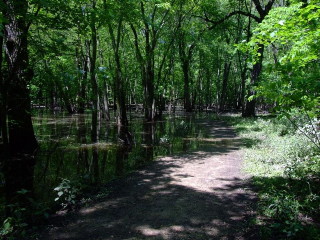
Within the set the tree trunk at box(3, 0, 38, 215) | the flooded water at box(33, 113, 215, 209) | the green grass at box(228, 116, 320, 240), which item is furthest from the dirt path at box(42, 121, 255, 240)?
the tree trunk at box(3, 0, 38, 215)

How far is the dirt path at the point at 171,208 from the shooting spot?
4.70 m

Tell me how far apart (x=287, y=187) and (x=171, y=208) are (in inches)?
117

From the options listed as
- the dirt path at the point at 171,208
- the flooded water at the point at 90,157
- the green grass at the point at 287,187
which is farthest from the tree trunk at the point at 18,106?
the green grass at the point at 287,187

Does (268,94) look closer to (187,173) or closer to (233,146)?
(187,173)

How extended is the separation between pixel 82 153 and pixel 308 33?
10.0 metres

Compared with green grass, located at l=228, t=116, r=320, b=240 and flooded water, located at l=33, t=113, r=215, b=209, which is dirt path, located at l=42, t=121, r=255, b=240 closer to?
green grass, located at l=228, t=116, r=320, b=240

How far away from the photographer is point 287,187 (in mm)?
6043

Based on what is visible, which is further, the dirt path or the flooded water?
the flooded water

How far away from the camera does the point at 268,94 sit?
4926 millimetres

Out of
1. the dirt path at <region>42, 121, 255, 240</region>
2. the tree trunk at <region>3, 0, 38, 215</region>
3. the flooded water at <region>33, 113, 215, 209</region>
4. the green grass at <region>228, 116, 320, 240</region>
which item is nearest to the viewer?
the green grass at <region>228, 116, 320, 240</region>

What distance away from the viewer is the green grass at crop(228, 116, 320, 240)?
426cm

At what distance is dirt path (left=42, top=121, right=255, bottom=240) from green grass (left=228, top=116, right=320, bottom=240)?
36 cm

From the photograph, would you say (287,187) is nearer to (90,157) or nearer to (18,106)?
(18,106)

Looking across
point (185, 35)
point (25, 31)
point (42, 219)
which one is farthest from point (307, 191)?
point (185, 35)
